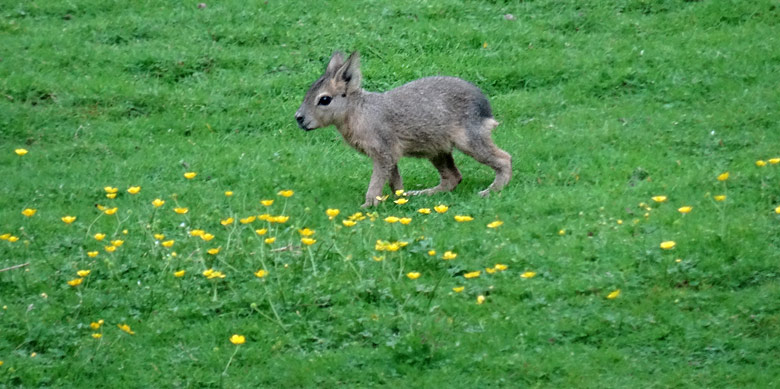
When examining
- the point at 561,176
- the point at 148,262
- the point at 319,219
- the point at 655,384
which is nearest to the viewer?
the point at 655,384

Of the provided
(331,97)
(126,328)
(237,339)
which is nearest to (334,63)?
(331,97)

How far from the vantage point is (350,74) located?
10.7 metres

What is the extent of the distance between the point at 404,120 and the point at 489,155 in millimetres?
904

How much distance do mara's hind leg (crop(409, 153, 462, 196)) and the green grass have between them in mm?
377

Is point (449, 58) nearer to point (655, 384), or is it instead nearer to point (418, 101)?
point (418, 101)

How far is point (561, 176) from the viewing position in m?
10.5

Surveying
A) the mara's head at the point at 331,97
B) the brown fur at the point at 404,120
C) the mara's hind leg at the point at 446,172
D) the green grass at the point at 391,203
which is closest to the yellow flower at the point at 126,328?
the green grass at the point at 391,203

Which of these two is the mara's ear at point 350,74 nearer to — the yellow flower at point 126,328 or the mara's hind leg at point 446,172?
the mara's hind leg at point 446,172

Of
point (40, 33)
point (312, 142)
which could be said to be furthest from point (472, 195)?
point (40, 33)

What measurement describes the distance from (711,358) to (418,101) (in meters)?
4.75

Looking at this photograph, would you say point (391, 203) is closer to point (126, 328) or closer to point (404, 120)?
point (404, 120)

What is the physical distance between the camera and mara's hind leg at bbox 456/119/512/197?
10.5 meters

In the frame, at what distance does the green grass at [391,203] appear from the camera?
700 cm

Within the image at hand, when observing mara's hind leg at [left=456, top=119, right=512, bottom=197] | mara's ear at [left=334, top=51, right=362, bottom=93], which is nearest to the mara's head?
mara's ear at [left=334, top=51, right=362, bottom=93]
